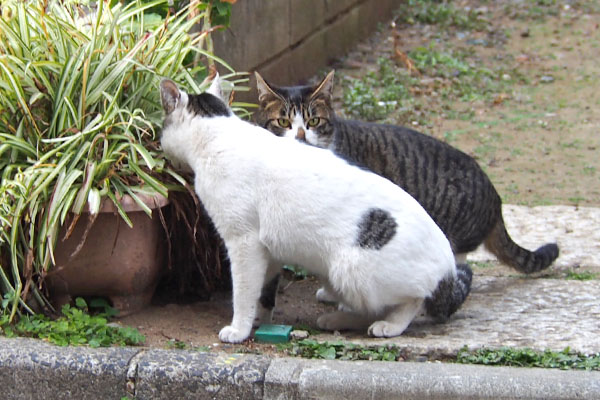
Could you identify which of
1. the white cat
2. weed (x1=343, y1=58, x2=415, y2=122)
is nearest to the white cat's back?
the white cat

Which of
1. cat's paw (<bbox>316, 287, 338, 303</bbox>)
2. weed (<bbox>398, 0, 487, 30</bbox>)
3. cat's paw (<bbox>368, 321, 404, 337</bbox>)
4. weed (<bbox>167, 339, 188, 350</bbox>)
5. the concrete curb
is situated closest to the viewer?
the concrete curb

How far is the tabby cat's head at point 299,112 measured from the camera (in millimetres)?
4250

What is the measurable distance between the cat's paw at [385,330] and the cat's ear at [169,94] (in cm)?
121

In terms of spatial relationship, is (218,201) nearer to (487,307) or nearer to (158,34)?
(158,34)

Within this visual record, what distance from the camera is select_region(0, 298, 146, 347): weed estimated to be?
128 inches

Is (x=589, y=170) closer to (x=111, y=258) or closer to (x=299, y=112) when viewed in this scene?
(x=299, y=112)

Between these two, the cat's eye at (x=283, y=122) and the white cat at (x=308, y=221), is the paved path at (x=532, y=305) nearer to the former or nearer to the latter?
the white cat at (x=308, y=221)

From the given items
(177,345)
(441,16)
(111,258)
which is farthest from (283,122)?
(441,16)

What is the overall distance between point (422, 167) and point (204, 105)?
50.7 inches

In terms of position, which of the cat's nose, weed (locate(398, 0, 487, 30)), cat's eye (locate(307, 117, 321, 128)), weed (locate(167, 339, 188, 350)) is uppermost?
weed (locate(398, 0, 487, 30))

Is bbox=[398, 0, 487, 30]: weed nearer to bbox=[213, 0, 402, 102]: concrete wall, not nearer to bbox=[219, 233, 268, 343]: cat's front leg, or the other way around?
bbox=[213, 0, 402, 102]: concrete wall

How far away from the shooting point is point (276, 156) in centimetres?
339

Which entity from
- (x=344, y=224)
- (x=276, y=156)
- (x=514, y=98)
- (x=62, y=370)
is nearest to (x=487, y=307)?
(x=344, y=224)

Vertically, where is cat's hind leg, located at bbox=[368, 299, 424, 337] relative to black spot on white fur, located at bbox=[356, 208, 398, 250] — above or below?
below
